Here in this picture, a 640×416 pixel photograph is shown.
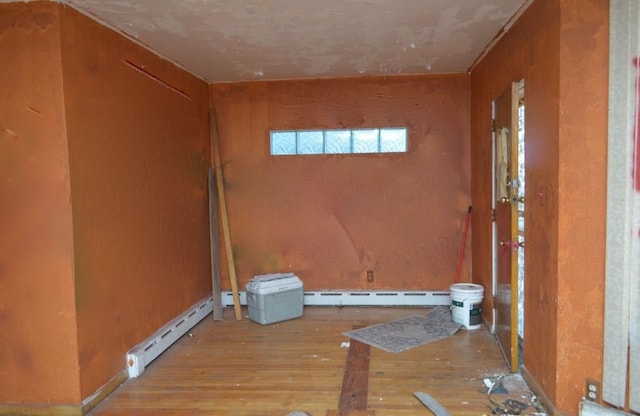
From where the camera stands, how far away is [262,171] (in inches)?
180

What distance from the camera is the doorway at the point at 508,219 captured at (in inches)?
110

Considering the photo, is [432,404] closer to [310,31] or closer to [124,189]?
[124,189]

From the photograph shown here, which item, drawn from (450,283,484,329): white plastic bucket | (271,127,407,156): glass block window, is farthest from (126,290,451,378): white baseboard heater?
(271,127,407,156): glass block window

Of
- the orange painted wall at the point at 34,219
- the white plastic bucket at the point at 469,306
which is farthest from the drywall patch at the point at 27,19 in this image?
the white plastic bucket at the point at 469,306

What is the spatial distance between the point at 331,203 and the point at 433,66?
1648mm

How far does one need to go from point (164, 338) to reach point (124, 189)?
1261 millimetres

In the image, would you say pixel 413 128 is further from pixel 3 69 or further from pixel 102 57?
pixel 3 69

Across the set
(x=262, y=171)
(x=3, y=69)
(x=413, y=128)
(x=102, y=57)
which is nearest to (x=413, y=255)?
(x=413, y=128)

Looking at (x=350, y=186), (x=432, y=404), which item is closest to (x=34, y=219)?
(x=432, y=404)

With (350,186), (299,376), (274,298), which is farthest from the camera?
(350,186)

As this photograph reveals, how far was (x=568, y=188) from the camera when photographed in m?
2.19

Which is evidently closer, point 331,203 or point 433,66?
point 433,66

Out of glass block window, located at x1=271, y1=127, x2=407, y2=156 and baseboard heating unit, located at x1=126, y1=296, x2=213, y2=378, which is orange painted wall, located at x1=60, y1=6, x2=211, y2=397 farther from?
glass block window, located at x1=271, y1=127, x2=407, y2=156

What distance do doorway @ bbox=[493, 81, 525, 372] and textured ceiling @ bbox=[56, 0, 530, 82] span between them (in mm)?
563
